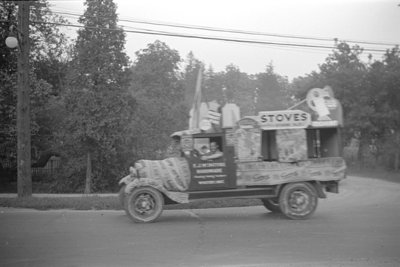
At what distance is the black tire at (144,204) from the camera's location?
33.7ft

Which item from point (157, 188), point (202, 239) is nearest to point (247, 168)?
point (157, 188)

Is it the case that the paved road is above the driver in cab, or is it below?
below

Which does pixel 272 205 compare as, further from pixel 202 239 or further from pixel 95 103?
pixel 95 103

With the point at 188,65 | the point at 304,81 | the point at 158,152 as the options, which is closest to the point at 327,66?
the point at 304,81

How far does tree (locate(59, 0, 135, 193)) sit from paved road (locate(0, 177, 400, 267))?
29.9 feet

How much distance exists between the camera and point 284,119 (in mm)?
10773

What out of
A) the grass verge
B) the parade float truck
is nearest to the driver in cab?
the parade float truck

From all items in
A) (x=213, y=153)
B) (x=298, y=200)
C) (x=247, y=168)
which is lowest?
(x=298, y=200)

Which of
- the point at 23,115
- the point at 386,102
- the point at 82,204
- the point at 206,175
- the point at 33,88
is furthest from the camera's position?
the point at 386,102

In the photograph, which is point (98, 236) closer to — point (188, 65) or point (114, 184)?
point (114, 184)

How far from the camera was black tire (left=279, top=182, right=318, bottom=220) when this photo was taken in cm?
1075

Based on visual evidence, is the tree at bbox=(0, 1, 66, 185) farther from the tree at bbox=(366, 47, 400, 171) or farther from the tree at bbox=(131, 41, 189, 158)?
the tree at bbox=(366, 47, 400, 171)

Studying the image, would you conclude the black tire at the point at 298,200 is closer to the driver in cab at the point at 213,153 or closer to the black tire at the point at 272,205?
the black tire at the point at 272,205

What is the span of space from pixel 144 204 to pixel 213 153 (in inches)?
81.2
